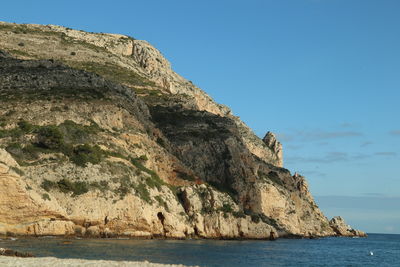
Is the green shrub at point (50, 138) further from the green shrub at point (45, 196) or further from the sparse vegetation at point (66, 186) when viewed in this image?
the green shrub at point (45, 196)

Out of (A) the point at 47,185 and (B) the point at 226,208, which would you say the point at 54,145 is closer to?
(A) the point at 47,185

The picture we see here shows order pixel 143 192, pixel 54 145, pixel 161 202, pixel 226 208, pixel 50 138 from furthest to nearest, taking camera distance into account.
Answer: pixel 226 208 → pixel 161 202 → pixel 143 192 → pixel 54 145 → pixel 50 138

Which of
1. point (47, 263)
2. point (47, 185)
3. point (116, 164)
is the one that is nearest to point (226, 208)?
point (116, 164)

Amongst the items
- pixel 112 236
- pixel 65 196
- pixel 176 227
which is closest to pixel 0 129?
pixel 65 196

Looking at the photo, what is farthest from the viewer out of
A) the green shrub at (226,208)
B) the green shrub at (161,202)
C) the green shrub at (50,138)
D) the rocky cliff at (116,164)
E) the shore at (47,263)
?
the green shrub at (226,208)

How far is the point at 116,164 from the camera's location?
77.1 metres

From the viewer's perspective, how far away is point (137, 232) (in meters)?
73.0

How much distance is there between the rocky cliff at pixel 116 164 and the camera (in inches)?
2564

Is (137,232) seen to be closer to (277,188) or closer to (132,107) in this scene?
(132,107)

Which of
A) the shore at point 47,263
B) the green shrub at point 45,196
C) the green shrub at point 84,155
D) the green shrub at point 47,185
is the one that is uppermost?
the green shrub at point 84,155

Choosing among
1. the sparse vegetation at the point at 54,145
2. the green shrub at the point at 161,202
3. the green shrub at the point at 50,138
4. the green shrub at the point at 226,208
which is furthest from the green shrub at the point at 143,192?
the green shrub at the point at 226,208

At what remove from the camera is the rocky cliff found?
6512 cm

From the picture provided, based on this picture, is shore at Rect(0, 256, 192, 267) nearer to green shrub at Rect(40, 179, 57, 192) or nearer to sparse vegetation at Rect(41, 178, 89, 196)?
green shrub at Rect(40, 179, 57, 192)

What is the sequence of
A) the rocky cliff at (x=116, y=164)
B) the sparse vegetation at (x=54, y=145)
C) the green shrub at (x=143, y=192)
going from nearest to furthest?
the rocky cliff at (x=116, y=164) < the sparse vegetation at (x=54, y=145) < the green shrub at (x=143, y=192)
